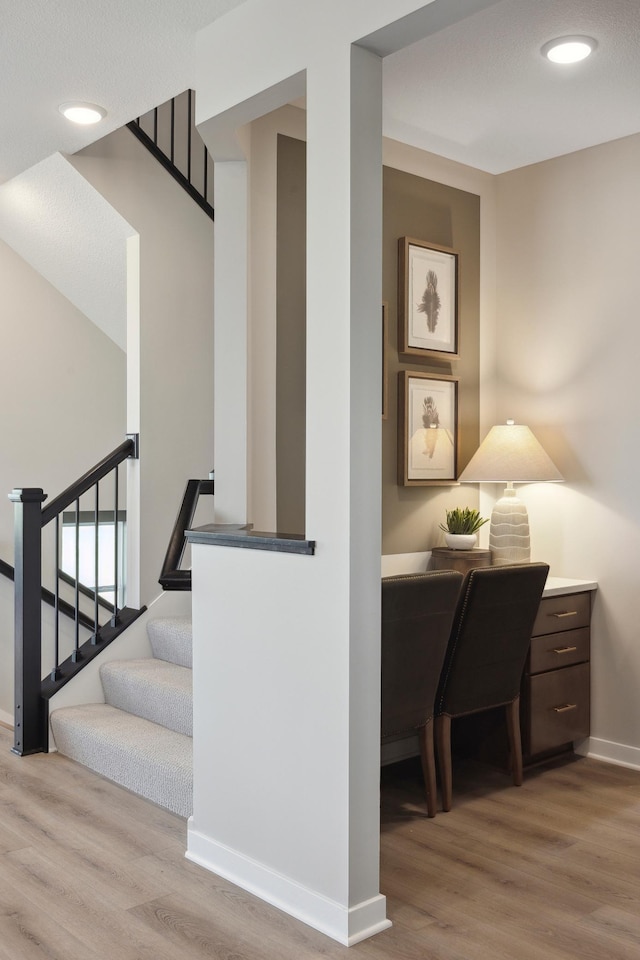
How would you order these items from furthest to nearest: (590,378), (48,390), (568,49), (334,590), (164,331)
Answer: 1. (48,390)
2. (164,331)
3. (590,378)
4. (568,49)
5. (334,590)

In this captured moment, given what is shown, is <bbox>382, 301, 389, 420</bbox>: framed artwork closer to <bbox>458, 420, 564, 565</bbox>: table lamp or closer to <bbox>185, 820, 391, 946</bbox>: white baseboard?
<bbox>458, 420, 564, 565</bbox>: table lamp

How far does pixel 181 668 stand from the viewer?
12.7ft

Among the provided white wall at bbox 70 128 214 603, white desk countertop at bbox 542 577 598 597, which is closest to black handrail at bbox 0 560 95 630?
white wall at bbox 70 128 214 603

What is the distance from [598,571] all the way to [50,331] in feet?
10.9

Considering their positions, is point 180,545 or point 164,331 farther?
point 164,331

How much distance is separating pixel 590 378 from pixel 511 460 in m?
0.51

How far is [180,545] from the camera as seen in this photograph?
360 centimetres

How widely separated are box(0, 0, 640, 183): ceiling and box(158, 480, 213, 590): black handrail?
1540 mm

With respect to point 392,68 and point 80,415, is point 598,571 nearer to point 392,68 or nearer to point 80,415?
point 392,68

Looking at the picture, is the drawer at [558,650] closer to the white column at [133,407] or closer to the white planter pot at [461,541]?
the white planter pot at [461,541]

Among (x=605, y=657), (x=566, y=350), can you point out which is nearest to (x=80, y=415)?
(x=566, y=350)

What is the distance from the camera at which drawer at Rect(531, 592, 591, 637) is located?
11.6 ft

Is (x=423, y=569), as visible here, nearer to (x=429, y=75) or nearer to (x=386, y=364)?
(x=386, y=364)

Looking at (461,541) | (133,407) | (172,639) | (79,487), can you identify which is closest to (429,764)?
(461,541)
